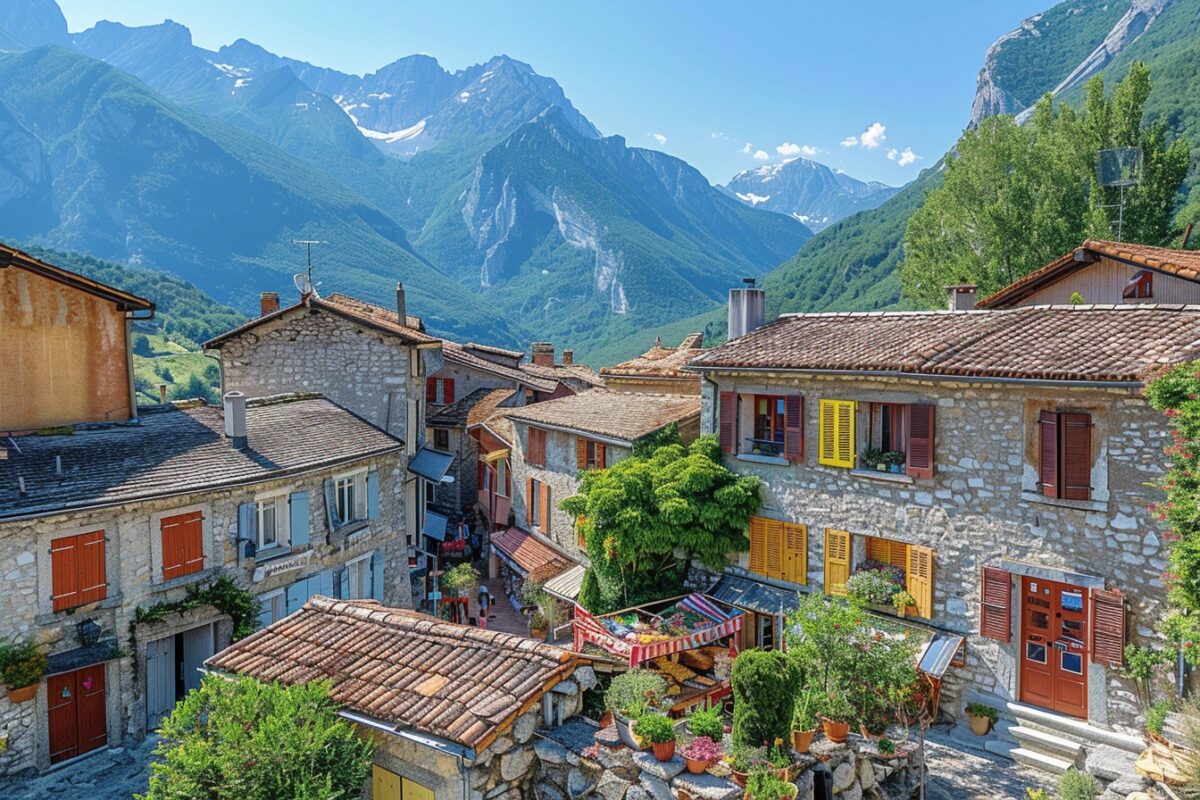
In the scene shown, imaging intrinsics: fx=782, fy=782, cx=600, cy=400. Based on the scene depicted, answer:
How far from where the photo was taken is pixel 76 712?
14656 mm

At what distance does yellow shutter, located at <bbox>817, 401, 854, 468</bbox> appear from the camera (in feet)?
52.9

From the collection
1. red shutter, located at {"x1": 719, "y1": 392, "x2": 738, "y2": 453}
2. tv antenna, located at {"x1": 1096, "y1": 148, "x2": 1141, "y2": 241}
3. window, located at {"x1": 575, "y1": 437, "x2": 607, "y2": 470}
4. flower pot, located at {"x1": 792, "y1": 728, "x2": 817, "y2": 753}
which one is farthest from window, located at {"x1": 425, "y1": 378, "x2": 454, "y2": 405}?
flower pot, located at {"x1": 792, "y1": 728, "x2": 817, "y2": 753}

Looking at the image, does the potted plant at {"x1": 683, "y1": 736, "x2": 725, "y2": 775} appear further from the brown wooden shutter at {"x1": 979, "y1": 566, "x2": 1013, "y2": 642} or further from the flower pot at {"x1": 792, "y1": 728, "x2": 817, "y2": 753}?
the brown wooden shutter at {"x1": 979, "y1": 566, "x2": 1013, "y2": 642}

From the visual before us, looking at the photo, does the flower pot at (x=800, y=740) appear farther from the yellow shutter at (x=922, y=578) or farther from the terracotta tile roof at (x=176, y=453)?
the terracotta tile roof at (x=176, y=453)

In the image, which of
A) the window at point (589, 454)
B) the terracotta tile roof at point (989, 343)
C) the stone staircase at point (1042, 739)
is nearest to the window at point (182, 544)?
the window at point (589, 454)

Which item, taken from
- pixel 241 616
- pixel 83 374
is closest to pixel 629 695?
pixel 241 616

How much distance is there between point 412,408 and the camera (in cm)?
2544

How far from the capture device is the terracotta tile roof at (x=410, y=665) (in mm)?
8805

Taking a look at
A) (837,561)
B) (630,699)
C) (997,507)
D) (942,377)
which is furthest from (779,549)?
(630,699)

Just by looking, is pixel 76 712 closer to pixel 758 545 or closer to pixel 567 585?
pixel 567 585

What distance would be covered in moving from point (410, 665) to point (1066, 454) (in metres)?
11.1

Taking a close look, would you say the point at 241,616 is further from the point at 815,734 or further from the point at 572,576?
the point at 815,734

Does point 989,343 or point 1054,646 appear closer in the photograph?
point 1054,646

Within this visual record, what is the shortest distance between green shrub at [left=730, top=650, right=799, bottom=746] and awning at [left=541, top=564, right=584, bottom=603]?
11911 mm
